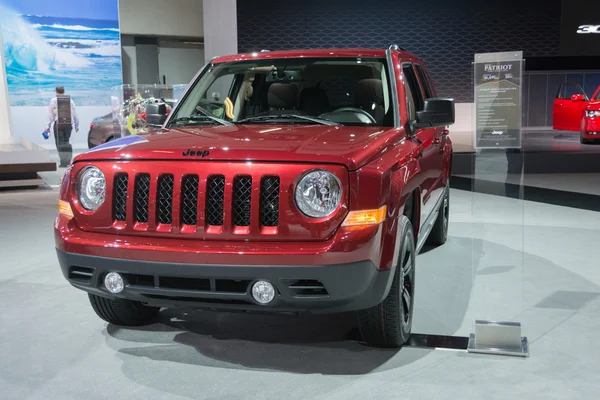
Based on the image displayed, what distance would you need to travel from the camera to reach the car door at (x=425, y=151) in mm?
4215

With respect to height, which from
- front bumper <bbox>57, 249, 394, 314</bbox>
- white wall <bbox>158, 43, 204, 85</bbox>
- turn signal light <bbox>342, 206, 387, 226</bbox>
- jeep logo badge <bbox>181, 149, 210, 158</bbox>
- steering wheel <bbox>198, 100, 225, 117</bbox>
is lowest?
front bumper <bbox>57, 249, 394, 314</bbox>

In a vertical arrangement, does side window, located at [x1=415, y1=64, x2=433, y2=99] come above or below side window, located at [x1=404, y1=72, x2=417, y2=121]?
above

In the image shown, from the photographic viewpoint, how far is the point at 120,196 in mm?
3252

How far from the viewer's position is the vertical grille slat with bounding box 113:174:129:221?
3229mm

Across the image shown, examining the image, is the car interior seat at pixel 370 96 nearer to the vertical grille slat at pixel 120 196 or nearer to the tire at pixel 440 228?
the vertical grille slat at pixel 120 196

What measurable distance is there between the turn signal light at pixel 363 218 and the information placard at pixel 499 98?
8.08ft

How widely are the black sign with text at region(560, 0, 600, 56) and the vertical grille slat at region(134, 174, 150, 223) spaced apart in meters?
16.8

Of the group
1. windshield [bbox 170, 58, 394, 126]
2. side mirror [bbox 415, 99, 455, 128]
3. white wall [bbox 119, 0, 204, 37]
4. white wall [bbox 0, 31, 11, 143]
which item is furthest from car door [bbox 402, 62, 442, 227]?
white wall [bbox 119, 0, 204, 37]

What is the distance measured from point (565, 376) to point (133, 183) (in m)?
2.20

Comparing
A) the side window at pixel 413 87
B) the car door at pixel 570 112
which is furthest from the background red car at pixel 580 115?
the side window at pixel 413 87

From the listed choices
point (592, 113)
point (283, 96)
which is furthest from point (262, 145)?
point (592, 113)

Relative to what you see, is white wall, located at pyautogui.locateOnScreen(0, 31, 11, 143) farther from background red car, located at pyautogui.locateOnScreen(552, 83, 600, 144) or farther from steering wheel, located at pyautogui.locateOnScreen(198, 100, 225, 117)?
background red car, located at pyautogui.locateOnScreen(552, 83, 600, 144)

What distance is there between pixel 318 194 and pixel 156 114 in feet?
6.24

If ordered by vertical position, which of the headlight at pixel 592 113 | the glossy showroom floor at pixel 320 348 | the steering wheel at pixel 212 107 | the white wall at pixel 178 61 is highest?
the white wall at pixel 178 61
